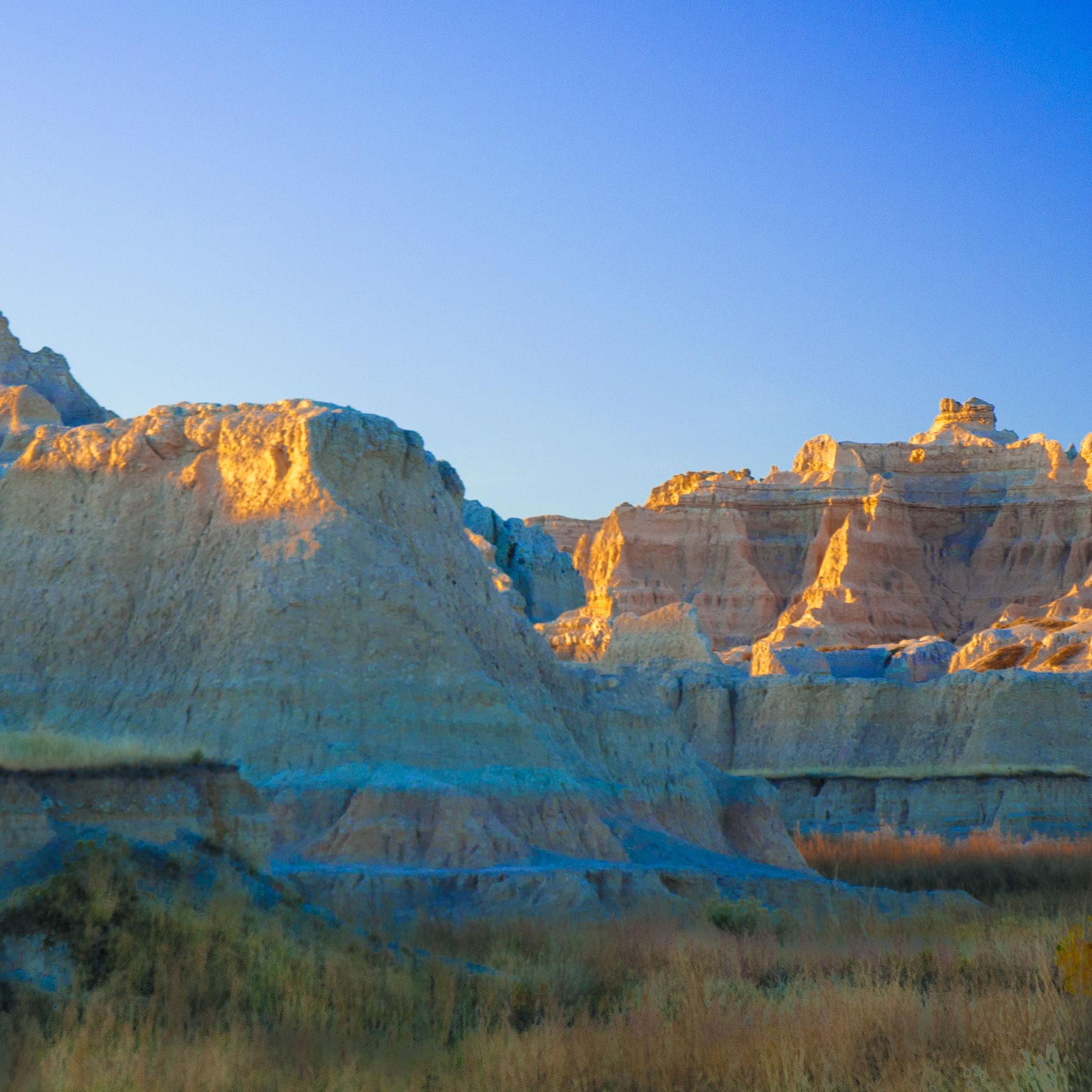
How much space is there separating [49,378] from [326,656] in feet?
139

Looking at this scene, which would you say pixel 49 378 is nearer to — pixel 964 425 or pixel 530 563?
pixel 530 563

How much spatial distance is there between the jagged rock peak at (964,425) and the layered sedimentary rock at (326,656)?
113 meters

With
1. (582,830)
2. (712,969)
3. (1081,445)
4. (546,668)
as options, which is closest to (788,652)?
(546,668)

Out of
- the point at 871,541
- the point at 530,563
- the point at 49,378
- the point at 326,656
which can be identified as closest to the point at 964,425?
the point at 871,541

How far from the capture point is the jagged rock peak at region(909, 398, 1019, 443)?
136000mm

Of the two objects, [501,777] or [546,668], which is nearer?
[501,777]

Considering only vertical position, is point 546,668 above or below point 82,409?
below

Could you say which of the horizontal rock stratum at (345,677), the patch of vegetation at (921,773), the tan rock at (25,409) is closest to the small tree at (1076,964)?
the horizontal rock stratum at (345,677)

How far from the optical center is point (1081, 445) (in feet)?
389

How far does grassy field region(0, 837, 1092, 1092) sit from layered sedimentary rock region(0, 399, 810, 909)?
4.70m

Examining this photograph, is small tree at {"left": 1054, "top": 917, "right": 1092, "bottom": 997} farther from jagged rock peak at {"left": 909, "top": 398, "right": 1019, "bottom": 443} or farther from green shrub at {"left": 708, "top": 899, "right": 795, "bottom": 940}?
jagged rock peak at {"left": 909, "top": 398, "right": 1019, "bottom": 443}

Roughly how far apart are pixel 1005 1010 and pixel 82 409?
5237 centimetres

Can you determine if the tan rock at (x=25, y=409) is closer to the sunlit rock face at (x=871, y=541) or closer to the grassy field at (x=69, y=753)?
the grassy field at (x=69, y=753)

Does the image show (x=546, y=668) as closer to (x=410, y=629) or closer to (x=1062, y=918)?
(x=410, y=629)
